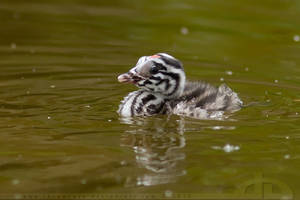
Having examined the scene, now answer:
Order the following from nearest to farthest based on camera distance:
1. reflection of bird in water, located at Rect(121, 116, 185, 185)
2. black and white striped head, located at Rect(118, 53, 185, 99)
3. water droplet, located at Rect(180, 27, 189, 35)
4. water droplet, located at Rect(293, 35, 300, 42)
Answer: reflection of bird in water, located at Rect(121, 116, 185, 185)
black and white striped head, located at Rect(118, 53, 185, 99)
water droplet, located at Rect(293, 35, 300, 42)
water droplet, located at Rect(180, 27, 189, 35)

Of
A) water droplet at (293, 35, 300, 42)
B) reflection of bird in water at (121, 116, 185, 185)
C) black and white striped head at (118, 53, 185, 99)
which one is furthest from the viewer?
water droplet at (293, 35, 300, 42)

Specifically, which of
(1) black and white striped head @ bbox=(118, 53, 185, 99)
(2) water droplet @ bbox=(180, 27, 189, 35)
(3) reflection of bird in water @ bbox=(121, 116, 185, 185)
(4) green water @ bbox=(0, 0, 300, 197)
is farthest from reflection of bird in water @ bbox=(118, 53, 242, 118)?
(2) water droplet @ bbox=(180, 27, 189, 35)

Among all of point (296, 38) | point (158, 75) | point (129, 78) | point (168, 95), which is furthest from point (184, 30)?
point (129, 78)

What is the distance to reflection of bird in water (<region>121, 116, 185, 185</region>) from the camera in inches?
238

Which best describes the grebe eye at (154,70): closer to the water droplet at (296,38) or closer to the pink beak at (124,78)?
the pink beak at (124,78)

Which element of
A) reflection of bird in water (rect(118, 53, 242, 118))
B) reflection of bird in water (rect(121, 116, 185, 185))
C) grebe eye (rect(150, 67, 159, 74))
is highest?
grebe eye (rect(150, 67, 159, 74))

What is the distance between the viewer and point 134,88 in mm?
9633

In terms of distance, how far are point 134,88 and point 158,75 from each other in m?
1.61

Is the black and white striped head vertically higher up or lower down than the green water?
higher up

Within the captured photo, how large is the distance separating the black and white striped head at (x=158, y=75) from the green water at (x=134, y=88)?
423mm

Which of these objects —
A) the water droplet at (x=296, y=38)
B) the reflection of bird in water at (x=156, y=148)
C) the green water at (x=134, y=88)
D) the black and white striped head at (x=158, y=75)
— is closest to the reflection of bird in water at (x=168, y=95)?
the black and white striped head at (x=158, y=75)

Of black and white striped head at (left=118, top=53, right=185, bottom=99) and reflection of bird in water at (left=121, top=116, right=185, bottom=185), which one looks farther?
black and white striped head at (left=118, top=53, right=185, bottom=99)

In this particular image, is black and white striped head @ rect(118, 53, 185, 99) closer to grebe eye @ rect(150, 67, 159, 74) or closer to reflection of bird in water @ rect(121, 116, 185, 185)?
grebe eye @ rect(150, 67, 159, 74)

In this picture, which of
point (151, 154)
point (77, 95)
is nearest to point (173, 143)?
point (151, 154)
